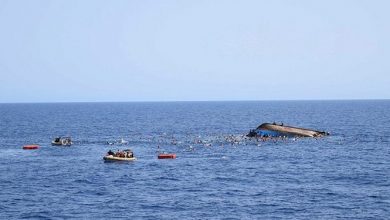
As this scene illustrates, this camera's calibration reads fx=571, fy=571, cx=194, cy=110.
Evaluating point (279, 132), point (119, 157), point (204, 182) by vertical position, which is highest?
point (279, 132)

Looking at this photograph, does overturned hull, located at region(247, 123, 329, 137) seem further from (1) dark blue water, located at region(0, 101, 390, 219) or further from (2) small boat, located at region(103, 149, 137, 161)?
(2) small boat, located at region(103, 149, 137, 161)

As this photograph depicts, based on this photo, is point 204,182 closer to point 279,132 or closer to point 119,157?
point 119,157

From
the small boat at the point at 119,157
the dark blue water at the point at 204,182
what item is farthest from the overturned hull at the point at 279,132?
the small boat at the point at 119,157

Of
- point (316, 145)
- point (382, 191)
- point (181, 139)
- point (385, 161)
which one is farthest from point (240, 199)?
point (181, 139)

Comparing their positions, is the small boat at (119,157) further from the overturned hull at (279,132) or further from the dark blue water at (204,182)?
the overturned hull at (279,132)

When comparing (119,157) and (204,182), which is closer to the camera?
(204,182)

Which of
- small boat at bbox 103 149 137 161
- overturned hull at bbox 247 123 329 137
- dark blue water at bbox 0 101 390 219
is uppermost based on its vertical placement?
overturned hull at bbox 247 123 329 137

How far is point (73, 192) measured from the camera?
74.2 metres

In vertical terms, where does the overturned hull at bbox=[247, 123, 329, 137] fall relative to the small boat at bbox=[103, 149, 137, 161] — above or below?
above

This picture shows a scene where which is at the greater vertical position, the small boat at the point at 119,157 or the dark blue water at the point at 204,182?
the small boat at the point at 119,157

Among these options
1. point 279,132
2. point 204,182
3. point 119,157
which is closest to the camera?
point 204,182

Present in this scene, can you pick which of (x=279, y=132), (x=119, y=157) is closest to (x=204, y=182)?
(x=119, y=157)

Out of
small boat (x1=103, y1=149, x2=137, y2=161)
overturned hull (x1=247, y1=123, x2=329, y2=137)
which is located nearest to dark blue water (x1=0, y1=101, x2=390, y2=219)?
small boat (x1=103, y1=149, x2=137, y2=161)

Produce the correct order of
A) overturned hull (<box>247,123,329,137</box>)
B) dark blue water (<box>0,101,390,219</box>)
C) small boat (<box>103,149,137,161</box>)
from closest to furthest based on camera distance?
dark blue water (<box>0,101,390,219</box>) → small boat (<box>103,149,137,161</box>) → overturned hull (<box>247,123,329,137</box>)
